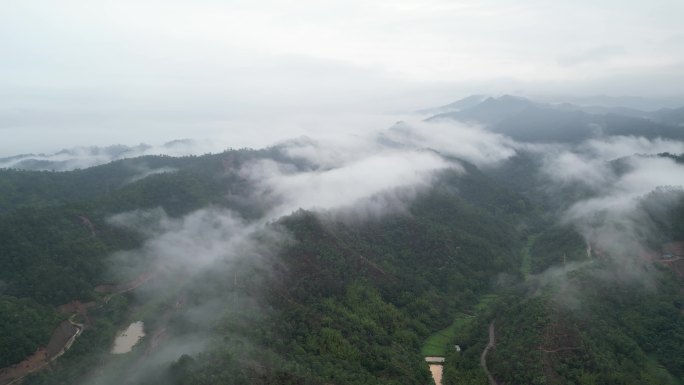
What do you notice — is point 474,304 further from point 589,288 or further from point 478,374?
point 478,374

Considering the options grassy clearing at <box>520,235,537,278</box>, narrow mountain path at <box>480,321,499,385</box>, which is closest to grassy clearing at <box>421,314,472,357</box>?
narrow mountain path at <box>480,321,499,385</box>

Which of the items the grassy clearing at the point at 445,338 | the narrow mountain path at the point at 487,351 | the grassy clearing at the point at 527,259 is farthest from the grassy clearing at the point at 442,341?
the grassy clearing at the point at 527,259

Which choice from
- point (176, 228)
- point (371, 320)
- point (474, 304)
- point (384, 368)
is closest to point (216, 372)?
point (384, 368)

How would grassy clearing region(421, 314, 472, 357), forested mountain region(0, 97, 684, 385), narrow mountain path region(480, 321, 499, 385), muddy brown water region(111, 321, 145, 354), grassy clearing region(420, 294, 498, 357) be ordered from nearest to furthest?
forested mountain region(0, 97, 684, 385)
narrow mountain path region(480, 321, 499, 385)
muddy brown water region(111, 321, 145, 354)
grassy clearing region(421, 314, 472, 357)
grassy clearing region(420, 294, 498, 357)

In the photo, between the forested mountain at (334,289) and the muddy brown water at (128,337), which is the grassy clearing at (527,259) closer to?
the forested mountain at (334,289)

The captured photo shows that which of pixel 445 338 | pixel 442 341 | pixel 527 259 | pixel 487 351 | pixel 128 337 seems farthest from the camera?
pixel 527 259

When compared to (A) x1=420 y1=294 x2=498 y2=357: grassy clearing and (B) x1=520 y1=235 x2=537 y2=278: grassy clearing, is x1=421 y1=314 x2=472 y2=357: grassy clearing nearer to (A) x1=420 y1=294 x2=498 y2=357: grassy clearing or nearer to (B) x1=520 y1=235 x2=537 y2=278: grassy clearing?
(A) x1=420 y1=294 x2=498 y2=357: grassy clearing

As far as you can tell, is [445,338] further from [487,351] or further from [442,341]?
[487,351]

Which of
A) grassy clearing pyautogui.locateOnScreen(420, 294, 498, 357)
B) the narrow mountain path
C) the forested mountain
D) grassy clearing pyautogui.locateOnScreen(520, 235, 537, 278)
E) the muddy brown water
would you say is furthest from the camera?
grassy clearing pyautogui.locateOnScreen(520, 235, 537, 278)

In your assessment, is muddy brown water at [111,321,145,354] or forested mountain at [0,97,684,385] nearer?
forested mountain at [0,97,684,385]

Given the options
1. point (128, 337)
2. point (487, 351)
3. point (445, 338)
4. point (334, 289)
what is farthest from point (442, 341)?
point (128, 337)
